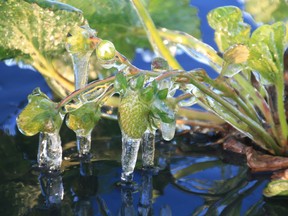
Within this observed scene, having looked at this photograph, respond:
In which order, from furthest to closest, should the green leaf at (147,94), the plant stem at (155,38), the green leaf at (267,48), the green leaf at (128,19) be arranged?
the green leaf at (128,19), the plant stem at (155,38), the green leaf at (267,48), the green leaf at (147,94)

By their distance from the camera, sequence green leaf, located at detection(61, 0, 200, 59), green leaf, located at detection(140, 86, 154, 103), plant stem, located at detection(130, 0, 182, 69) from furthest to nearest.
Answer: green leaf, located at detection(61, 0, 200, 59) < plant stem, located at detection(130, 0, 182, 69) < green leaf, located at detection(140, 86, 154, 103)

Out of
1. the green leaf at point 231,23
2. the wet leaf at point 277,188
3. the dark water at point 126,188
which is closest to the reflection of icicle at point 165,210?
the dark water at point 126,188

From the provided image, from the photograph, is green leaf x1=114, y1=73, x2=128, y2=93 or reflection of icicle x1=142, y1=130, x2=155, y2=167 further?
reflection of icicle x1=142, y1=130, x2=155, y2=167

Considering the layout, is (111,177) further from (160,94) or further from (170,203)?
(160,94)

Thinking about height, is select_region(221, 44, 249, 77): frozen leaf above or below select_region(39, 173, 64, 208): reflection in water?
above

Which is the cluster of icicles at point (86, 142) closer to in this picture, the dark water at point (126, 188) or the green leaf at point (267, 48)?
the dark water at point (126, 188)

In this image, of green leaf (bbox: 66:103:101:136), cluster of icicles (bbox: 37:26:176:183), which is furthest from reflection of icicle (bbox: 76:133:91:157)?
green leaf (bbox: 66:103:101:136)

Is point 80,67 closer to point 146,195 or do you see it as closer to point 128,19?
point 146,195

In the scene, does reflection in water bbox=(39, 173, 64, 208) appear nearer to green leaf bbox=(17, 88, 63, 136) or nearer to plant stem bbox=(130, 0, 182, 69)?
green leaf bbox=(17, 88, 63, 136)
